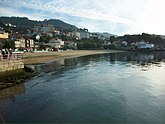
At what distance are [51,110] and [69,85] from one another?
7.70 metres

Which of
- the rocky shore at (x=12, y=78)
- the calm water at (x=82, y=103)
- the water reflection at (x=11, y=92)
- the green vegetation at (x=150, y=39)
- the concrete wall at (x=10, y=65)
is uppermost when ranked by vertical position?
the green vegetation at (x=150, y=39)

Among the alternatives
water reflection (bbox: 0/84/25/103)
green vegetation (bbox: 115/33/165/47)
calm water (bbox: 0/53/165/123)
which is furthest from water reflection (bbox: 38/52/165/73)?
green vegetation (bbox: 115/33/165/47)

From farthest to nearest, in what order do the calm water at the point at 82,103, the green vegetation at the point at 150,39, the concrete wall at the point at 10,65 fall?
the green vegetation at the point at 150,39, the concrete wall at the point at 10,65, the calm water at the point at 82,103

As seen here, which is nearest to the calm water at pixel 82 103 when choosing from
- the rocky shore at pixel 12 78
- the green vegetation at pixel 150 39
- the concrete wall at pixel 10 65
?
the rocky shore at pixel 12 78

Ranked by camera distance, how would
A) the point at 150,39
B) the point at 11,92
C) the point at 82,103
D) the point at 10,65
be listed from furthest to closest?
the point at 150,39 < the point at 10,65 < the point at 11,92 < the point at 82,103

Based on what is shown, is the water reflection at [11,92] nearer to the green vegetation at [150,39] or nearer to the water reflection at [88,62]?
the water reflection at [88,62]

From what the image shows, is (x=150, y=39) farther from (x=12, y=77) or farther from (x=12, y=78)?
(x=12, y=78)

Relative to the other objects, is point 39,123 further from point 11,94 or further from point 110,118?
point 11,94

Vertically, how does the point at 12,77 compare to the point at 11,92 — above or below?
above

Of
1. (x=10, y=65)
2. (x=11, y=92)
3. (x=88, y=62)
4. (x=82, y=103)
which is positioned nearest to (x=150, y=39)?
(x=88, y=62)

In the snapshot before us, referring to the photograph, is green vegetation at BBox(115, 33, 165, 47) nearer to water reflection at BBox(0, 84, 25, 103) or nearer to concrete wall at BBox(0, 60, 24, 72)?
concrete wall at BBox(0, 60, 24, 72)

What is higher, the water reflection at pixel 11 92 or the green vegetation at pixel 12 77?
the green vegetation at pixel 12 77

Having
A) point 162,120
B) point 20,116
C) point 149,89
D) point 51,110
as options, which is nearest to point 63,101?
point 51,110

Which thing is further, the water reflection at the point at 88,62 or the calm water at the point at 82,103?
the water reflection at the point at 88,62
